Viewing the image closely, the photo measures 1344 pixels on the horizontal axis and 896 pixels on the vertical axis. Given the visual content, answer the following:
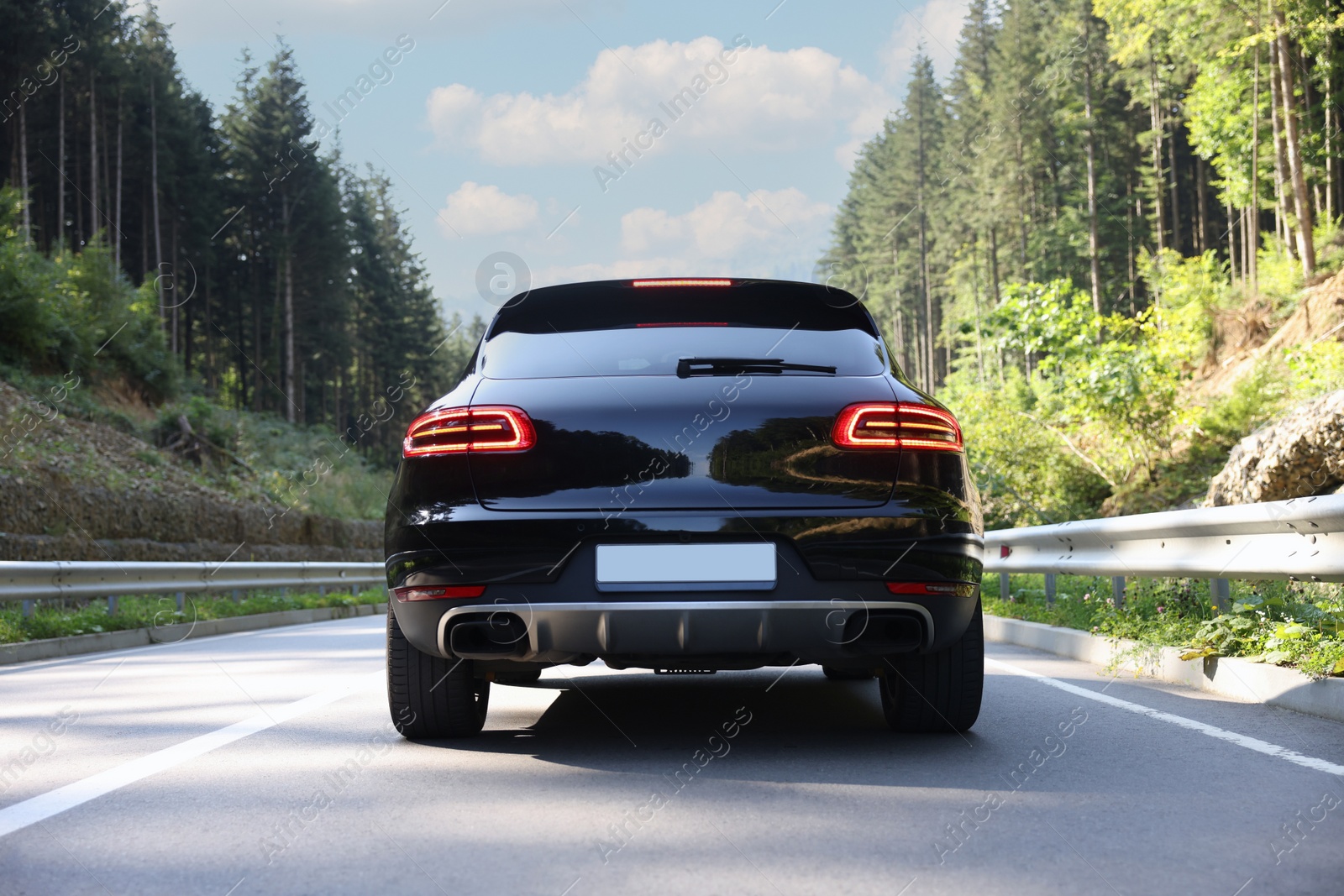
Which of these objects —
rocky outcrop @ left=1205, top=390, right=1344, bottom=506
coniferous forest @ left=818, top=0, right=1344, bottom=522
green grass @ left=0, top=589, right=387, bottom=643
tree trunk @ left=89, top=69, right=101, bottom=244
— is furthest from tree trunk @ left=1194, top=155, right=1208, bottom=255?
green grass @ left=0, top=589, right=387, bottom=643

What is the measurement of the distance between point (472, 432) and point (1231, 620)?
14.4ft

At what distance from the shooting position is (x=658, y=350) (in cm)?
451

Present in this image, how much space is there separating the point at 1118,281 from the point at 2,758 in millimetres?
59408

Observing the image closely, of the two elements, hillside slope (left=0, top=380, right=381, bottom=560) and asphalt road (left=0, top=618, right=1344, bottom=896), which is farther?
hillside slope (left=0, top=380, right=381, bottom=560)

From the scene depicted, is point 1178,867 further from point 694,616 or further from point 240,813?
point 240,813

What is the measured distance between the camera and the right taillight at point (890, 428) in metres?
4.24

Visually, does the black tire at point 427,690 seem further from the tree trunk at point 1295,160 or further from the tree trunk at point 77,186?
the tree trunk at point 77,186

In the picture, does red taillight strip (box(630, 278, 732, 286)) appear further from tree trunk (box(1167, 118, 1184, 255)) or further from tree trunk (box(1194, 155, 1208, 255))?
tree trunk (box(1167, 118, 1184, 255))

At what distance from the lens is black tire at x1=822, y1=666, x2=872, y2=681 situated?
632 cm

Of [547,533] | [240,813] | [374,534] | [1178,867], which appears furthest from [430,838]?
[374,534]

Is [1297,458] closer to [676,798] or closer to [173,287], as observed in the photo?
[676,798]

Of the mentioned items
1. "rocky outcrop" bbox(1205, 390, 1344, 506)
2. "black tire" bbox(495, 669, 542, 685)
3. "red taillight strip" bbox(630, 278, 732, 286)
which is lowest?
"black tire" bbox(495, 669, 542, 685)

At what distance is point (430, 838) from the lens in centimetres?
328

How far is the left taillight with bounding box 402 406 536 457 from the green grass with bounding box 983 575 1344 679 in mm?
3603
